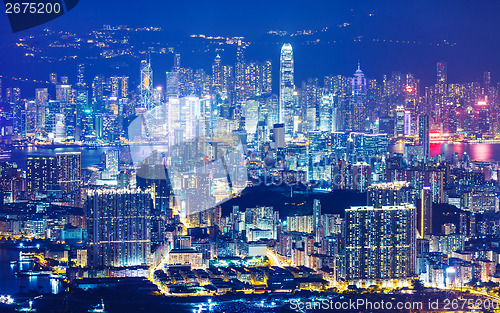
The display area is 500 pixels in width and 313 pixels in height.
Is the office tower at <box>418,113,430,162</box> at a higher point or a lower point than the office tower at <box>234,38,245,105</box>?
lower

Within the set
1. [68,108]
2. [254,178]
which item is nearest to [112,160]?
[254,178]

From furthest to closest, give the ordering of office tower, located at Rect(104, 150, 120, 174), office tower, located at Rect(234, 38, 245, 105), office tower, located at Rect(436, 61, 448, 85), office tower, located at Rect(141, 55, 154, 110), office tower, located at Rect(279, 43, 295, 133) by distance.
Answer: office tower, located at Rect(279, 43, 295, 133)
office tower, located at Rect(234, 38, 245, 105)
office tower, located at Rect(436, 61, 448, 85)
office tower, located at Rect(141, 55, 154, 110)
office tower, located at Rect(104, 150, 120, 174)

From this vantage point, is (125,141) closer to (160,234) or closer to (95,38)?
(95,38)

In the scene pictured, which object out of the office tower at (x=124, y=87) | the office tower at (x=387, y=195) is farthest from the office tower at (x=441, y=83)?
the office tower at (x=387, y=195)

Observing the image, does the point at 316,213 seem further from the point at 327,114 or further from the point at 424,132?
the point at 327,114

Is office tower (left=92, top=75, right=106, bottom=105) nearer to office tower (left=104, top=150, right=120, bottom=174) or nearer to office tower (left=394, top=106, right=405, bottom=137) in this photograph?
office tower (left=104, top=150, right=120, bottom=174)

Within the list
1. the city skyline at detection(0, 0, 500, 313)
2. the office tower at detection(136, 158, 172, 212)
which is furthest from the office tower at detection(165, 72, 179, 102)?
the office tower at detection(136, 158, 172, 212)
